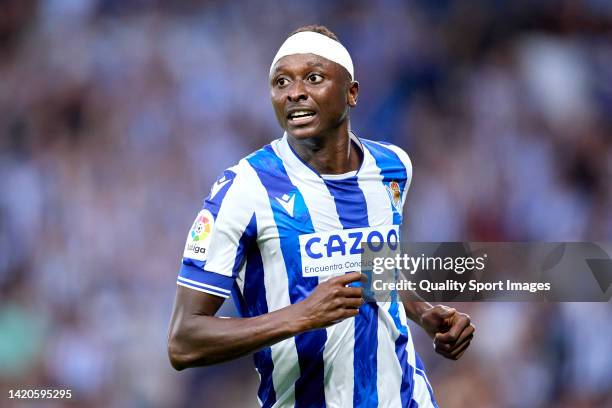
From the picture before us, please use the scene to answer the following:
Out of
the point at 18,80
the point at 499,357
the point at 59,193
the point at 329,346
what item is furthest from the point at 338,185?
the point at 18,80

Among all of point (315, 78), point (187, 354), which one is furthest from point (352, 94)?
point (187, 354)

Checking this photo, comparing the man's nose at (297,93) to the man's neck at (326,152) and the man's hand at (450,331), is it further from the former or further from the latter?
the man's hand at (450,331)

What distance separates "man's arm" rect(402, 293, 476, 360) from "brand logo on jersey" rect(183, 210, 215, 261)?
0.97 metres

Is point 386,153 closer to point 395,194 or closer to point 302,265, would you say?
point 395,194

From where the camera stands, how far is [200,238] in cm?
299

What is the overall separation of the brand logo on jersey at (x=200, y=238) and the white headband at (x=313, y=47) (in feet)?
2.15

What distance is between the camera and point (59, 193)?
689 centimetres

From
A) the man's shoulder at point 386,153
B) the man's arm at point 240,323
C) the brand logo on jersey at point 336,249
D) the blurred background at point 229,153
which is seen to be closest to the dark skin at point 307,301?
the man's arm at point 240,323

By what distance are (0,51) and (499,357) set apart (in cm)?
451

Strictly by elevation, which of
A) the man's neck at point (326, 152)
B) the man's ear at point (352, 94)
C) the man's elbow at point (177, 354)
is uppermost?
the man's ear at point (352, 94)

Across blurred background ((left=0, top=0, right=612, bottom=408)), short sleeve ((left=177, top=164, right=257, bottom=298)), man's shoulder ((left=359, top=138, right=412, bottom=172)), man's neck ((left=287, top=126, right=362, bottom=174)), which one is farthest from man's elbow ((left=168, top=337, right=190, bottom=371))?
blurred background ((left=0, top=0, right=612, bottom=408))

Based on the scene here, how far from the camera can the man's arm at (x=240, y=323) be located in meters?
2.78

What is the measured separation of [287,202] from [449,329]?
793 mm

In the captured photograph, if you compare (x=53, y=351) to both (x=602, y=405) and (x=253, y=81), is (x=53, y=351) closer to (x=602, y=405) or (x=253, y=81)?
(x=253, y=81)
